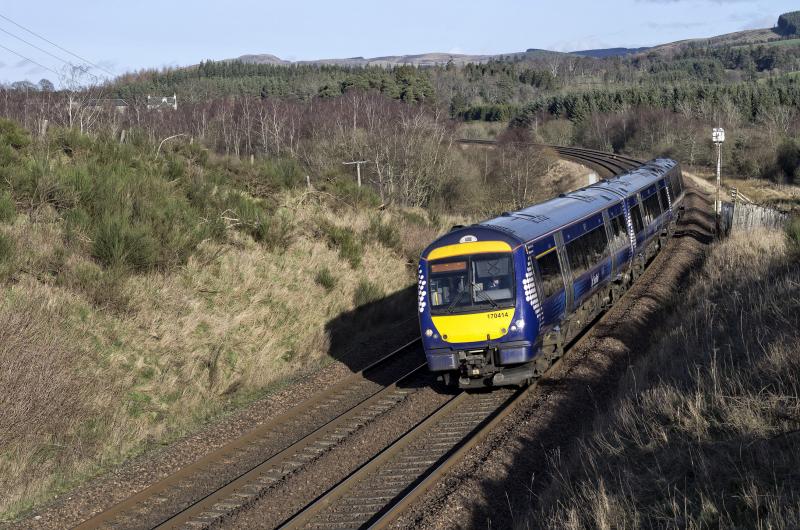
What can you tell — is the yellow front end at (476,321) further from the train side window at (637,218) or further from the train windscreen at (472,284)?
the train side window at (637,218)

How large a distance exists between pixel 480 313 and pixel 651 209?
38.9 feet

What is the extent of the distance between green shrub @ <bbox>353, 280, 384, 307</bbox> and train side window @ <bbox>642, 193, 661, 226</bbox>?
24.6 ft

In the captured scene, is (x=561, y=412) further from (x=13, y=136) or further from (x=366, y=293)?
(x=13, y=136)

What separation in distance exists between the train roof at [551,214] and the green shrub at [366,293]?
5409mm

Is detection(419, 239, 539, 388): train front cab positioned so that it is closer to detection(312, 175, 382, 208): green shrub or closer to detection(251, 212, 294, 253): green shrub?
detection(251, 212, 294, 253): green shrub

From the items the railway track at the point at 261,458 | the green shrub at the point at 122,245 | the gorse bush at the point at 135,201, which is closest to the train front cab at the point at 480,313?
the railway track at the point at 261,458

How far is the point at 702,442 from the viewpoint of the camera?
8039mm

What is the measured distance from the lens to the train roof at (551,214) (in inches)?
516

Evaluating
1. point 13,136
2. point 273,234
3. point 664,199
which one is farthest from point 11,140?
point 664,199

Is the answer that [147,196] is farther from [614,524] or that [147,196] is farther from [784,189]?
[784,189]

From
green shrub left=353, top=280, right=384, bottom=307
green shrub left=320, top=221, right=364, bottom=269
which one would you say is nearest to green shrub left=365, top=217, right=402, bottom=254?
green shrub left=320, top=221, right=364, bottom=269

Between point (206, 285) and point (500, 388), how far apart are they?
6.77 meters

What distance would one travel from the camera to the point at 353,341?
61.3ft

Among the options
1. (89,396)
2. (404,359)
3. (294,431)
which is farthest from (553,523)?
(404,359)
